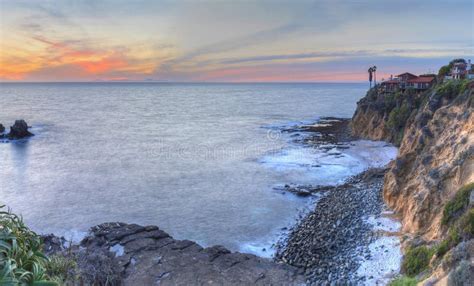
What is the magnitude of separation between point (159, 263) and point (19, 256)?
15.5 meters

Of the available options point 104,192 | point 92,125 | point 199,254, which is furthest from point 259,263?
point 92,125

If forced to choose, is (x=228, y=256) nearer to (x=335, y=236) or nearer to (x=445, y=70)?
(x=335, y=236)

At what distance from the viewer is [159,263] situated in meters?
21.0

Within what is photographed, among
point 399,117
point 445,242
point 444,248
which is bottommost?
point 444,248

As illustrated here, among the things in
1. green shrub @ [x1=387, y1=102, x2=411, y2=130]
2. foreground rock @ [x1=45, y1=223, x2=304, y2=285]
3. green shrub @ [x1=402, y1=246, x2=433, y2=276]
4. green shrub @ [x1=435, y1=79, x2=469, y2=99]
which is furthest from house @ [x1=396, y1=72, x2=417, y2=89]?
foreground rock @ [x1=45, y1=223, x2=304, y2=285]

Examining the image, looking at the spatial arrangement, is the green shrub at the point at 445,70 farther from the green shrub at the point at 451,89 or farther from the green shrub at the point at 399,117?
the green shrub at the point at 451,89

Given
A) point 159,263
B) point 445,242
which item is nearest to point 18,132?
point 159,263

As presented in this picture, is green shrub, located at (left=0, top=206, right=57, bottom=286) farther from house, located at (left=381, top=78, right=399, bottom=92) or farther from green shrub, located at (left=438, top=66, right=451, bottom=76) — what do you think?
house, located at (left=381, top=78, right=399, bottom=92)

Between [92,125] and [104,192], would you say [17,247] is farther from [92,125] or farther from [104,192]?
[92,125]

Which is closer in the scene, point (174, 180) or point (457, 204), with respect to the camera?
point (457, 204)

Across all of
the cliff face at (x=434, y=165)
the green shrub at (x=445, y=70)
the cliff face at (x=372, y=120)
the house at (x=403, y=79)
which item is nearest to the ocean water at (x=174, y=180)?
the cliff face at (x=372, y=120)

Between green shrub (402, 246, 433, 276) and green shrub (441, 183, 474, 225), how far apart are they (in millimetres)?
1830

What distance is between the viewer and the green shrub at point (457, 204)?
56.5 ft

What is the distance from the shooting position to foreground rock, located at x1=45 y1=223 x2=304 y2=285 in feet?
63.0
